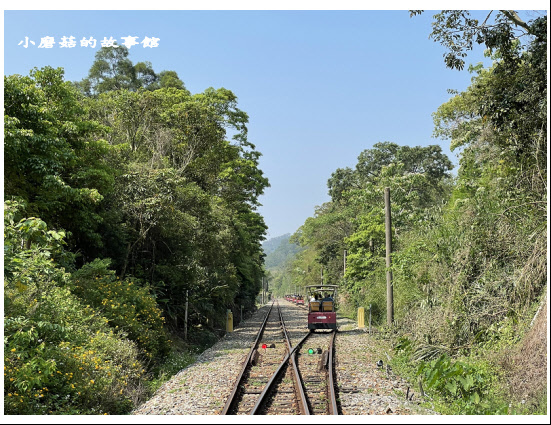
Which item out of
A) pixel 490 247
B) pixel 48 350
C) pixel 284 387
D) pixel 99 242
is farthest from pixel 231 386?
pixel 99 242

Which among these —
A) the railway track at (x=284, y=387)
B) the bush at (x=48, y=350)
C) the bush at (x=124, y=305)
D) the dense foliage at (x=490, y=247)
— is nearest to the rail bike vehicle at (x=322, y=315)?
the dense foliage at (x=490, y=247)

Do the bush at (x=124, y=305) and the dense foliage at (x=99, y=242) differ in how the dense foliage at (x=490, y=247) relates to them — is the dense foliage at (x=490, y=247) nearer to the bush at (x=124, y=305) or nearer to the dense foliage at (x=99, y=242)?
the dense foliage at (x=99, y=242)

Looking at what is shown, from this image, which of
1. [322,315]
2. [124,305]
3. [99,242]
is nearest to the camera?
[124,305]

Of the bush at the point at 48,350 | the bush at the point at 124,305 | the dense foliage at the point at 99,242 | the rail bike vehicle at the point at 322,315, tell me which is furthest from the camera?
the rail bike vehicle at the point at 322,315

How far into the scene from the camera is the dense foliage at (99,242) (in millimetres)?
8875

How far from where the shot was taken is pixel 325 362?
45.6ft

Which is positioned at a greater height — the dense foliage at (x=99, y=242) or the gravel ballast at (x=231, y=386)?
the dense foliage at (x=99, y=242)

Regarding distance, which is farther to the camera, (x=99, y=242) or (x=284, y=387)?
(x=99, y=242)

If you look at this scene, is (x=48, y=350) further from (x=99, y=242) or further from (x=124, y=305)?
(x=99, y=242)

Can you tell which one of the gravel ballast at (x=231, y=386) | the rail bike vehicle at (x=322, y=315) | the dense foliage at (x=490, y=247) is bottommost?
the gravel ballast at (x=231, y=386)

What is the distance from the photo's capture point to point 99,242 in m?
17.9

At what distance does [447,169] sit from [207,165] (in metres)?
29.7

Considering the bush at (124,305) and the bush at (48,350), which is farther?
the bush at (124,305)

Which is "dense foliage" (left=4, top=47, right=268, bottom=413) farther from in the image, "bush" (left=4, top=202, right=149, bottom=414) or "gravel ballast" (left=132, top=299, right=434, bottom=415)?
"gravel ballast" (left=132, top=299, right=434, bottom=415)
